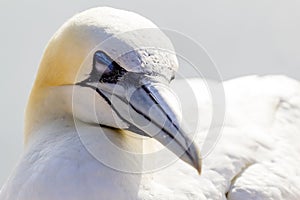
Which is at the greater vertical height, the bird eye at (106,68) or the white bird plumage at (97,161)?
the bird eye at (106,68)

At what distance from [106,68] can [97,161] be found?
203 mm

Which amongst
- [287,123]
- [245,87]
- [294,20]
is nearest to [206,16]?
[294,20]

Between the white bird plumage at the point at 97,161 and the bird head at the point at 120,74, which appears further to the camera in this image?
the white bird plumage at the point at 97,161

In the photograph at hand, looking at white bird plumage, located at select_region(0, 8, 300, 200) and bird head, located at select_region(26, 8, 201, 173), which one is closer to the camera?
bird head, located at select_region(26, 8, 201, 173)

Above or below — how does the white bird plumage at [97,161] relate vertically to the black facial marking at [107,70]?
below

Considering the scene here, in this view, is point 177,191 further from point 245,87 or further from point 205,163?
point 245,87

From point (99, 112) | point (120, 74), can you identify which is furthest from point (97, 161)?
point (120, 74)

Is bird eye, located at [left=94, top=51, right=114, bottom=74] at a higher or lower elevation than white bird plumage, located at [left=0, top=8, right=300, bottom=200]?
higher

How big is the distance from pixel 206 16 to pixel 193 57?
6.48 feet

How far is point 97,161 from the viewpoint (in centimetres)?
199

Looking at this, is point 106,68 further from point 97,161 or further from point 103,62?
point 97,161

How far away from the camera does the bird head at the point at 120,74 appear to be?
1.84 m

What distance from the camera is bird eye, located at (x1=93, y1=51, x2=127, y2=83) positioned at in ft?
6.24

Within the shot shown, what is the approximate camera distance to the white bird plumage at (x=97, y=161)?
196 cm
